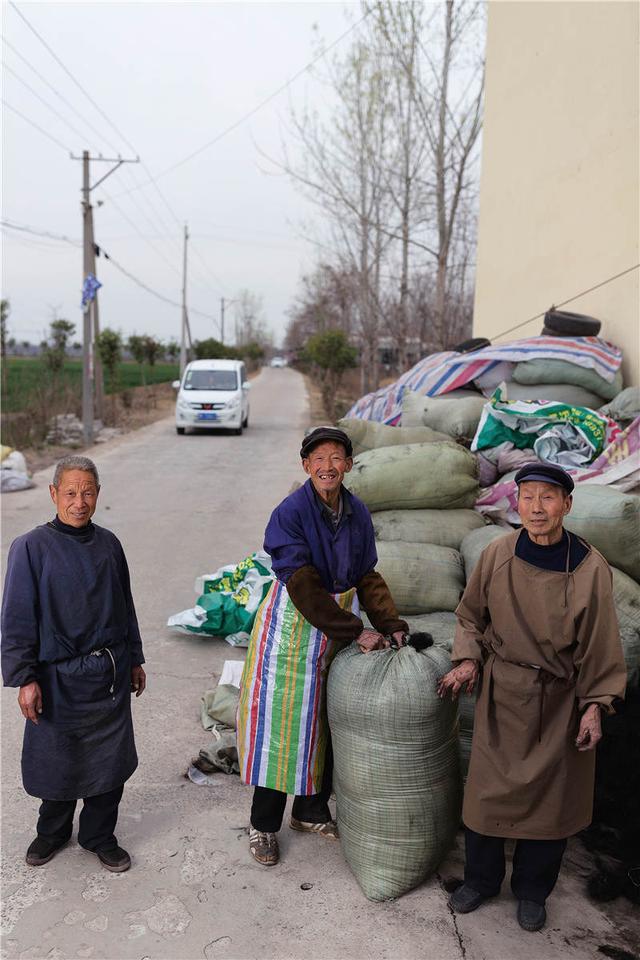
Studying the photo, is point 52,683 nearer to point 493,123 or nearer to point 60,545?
point 60,545

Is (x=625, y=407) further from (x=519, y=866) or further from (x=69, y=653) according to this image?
(x=69, y=653)

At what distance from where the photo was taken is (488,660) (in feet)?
8.41

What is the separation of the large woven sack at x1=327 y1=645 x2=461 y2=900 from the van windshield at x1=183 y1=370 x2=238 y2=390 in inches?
614

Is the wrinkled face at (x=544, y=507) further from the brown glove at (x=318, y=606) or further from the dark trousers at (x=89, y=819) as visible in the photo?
the dark trousers at (x=89, y=819)

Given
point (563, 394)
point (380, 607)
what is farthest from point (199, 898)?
point (563, 394)

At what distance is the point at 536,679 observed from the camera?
2439 millimetres

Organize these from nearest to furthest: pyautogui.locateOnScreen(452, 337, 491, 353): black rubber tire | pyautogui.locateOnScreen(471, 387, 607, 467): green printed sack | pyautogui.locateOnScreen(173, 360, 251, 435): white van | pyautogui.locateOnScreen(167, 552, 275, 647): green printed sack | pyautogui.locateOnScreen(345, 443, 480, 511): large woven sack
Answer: pyautogui.locateOnScreen(345, 443, 480, 511): large woven sack
pyautogui.locateOnScreen(167, 552, 275, 647): green printed sack
pyautogui.locateOnScreen(471, 387, 607, 467): green printed sack
pyautogui.locateOnScreen(452, 337, 491, 353): black rubber tire
pyautogui.locateOnScreen(173, 360, 251, 435): white van

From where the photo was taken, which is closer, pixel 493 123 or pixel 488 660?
pixel 488 660

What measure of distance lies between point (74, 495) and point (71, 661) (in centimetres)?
56

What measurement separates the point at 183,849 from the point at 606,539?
7.71 ft

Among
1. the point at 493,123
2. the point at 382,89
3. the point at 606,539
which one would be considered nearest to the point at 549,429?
the point at 606,539

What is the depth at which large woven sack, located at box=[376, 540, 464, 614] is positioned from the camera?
4055 millimetres

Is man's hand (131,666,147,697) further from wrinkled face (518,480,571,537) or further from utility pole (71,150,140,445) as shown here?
utility pole (71,150,140,445)

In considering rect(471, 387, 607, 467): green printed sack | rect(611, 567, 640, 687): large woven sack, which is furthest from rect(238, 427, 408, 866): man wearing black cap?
rect(471, 387, 607, 467): green printed sack
